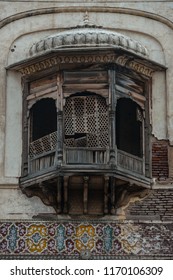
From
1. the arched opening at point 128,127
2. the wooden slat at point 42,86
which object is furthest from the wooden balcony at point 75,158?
the wooden slat at point 42,86

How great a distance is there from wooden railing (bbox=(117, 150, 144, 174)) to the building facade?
0.02 meters

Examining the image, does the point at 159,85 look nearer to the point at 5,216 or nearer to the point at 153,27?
the point at 153,27

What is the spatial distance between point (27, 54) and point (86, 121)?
6.22 feet

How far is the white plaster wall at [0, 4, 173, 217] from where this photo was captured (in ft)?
73.2

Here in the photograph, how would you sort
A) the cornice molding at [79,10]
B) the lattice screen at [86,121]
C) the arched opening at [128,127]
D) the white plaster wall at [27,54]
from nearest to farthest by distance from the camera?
the lattice screen at [86,121] < the white plaster wall at [27,54] < the arched opening at [128,127] < the cornice molding at [79,10]

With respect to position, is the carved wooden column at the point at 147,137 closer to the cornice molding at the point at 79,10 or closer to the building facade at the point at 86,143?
the building facade at the point at 86,143

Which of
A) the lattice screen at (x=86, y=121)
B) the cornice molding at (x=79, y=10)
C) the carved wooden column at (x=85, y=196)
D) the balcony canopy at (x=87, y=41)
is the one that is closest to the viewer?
the carved wooden column at (x=85, y=196)

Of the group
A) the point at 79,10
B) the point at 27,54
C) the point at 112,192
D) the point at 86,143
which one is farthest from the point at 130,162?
the point at 79,10

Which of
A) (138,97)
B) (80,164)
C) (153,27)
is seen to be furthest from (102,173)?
(153,27)

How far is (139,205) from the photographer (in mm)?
22000

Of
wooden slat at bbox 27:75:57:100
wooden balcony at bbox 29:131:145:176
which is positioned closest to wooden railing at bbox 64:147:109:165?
wooden balcony at bbox 29:131:145:176

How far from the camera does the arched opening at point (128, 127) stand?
22.7 m

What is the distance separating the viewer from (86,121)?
72.0 feet

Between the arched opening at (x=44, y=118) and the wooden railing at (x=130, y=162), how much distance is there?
1.71 meters
